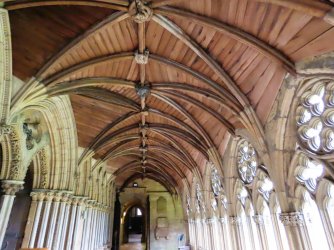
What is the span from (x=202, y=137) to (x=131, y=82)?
3.52m

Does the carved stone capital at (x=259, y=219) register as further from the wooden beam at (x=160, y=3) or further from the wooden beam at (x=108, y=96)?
the wooden beam at (x=160, y=3)

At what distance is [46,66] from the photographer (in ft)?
17.8

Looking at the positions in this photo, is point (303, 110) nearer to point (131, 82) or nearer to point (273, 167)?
point (273, 167)

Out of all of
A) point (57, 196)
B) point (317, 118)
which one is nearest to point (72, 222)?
point (57, 196)

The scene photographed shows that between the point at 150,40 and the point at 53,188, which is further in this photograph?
the point at 53,188

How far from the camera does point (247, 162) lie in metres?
6.88

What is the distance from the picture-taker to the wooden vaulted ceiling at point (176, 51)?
4195mm

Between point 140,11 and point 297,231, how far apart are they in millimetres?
5183

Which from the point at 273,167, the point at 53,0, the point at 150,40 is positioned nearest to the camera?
the point at 53,0

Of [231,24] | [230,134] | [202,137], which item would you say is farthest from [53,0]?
[202,137]

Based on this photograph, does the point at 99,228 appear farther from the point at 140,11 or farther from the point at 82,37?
the point at 140,11

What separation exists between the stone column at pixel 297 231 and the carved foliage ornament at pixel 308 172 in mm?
688

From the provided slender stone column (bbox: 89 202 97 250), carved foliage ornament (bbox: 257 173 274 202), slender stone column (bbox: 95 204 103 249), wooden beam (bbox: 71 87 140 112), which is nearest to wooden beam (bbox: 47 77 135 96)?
wooden beam (bbox: 71 87 140 112)

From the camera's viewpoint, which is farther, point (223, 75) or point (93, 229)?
point (93, 229)
